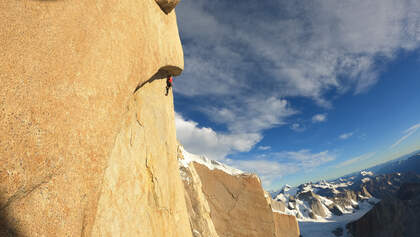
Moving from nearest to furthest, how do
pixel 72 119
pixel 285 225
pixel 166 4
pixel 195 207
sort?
1. pixel 72 119
2. pixel 166 4
3. pixel 195 207
4. pixel 285 225

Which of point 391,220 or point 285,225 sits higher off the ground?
point 285,225

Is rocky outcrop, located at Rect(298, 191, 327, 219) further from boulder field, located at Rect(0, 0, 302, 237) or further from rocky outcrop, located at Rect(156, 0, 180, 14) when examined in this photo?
boulder field, located at Rect(0, 0, 302, 237)

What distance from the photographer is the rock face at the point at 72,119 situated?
2223 millimetres

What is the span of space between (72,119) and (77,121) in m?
0.07

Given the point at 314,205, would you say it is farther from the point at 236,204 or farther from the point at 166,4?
the point at 166,4

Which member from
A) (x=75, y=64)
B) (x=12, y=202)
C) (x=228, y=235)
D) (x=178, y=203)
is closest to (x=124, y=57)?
(x=75, y=64)

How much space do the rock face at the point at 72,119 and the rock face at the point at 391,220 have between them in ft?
173

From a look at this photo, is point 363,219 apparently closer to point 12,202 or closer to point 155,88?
point 155,88

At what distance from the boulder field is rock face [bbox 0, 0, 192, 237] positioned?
1 cm

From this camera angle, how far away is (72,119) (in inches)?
111

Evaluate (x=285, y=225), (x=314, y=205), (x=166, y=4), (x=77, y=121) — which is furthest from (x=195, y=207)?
(x=314, y=205)

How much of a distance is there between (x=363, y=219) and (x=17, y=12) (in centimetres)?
5991

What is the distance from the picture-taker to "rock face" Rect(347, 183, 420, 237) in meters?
38.4

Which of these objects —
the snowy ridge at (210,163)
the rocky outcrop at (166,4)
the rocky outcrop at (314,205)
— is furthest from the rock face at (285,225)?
the rocky outcrop at (314,205)
